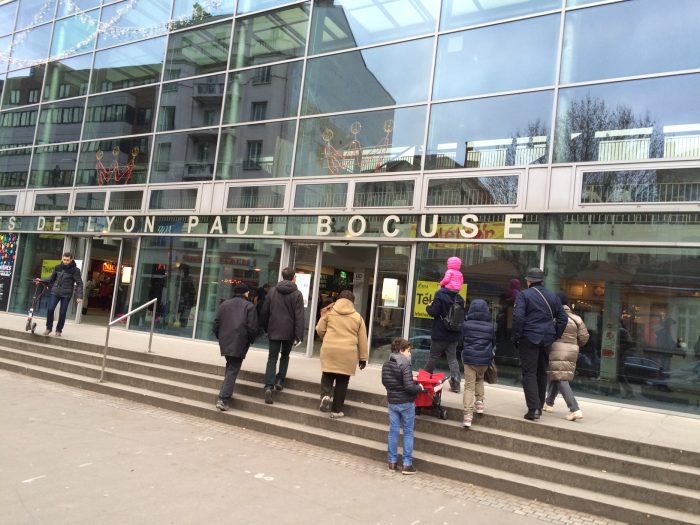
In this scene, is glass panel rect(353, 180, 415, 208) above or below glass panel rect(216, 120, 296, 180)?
below

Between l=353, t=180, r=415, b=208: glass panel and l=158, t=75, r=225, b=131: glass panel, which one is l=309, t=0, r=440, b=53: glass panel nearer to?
l=158, t=75, r=225, b=131: glass panel

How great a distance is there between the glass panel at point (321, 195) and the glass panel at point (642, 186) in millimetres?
4753

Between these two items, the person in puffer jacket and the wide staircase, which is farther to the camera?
the person in puffer jacket

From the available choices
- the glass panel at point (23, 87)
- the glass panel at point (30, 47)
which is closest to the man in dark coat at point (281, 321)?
the glass panel at point (23, 87)

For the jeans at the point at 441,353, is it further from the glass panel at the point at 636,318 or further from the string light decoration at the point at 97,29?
the string light decoration at the point at 97,29

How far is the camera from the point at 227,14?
14.1 m

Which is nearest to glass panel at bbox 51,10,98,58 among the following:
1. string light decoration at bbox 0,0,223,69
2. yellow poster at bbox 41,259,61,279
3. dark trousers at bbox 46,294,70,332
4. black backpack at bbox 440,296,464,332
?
string light decoration at bbox 0,0,223,69

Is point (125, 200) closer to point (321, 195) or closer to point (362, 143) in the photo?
point (321, 195)

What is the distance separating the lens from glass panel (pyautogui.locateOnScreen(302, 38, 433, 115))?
11.1m

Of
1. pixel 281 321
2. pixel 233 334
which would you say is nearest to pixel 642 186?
pixel 281 321

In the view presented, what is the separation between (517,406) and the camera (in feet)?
23.8

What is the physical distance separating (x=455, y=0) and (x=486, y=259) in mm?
5497

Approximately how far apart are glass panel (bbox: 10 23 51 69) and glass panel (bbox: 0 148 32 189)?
3.04 metres

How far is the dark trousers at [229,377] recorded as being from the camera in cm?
751
